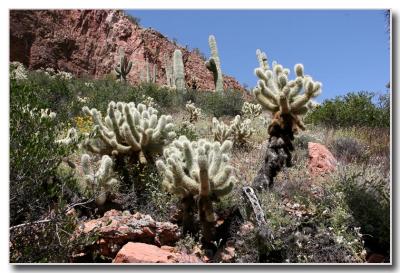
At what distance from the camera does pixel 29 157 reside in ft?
13.1

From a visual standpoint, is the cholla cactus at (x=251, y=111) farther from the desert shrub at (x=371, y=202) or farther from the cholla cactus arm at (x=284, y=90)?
the cholla cactus arm at (x=284, y=90)

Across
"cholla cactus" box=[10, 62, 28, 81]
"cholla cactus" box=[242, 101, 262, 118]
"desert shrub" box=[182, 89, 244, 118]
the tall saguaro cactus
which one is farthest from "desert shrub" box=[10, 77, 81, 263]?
the tall saguaro cactus

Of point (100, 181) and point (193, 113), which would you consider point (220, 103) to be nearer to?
point (193, 113)

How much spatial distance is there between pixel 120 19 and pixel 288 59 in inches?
793

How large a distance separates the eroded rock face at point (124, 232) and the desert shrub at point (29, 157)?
1.41 feet

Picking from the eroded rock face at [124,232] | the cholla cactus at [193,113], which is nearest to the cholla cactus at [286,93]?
the eroded rock face at [124,232]

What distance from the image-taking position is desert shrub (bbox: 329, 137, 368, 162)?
6.11 meters

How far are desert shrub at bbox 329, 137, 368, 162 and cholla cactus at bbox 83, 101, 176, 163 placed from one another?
233cm

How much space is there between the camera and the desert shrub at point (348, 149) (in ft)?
20.1

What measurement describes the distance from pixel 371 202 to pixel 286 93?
1.21 m

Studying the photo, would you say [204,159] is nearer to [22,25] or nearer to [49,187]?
[49,187]

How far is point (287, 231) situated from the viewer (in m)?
4.21

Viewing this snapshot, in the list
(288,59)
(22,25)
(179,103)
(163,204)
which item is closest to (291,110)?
(288,59)

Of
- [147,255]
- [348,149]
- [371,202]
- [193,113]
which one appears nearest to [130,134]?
[147,255]
